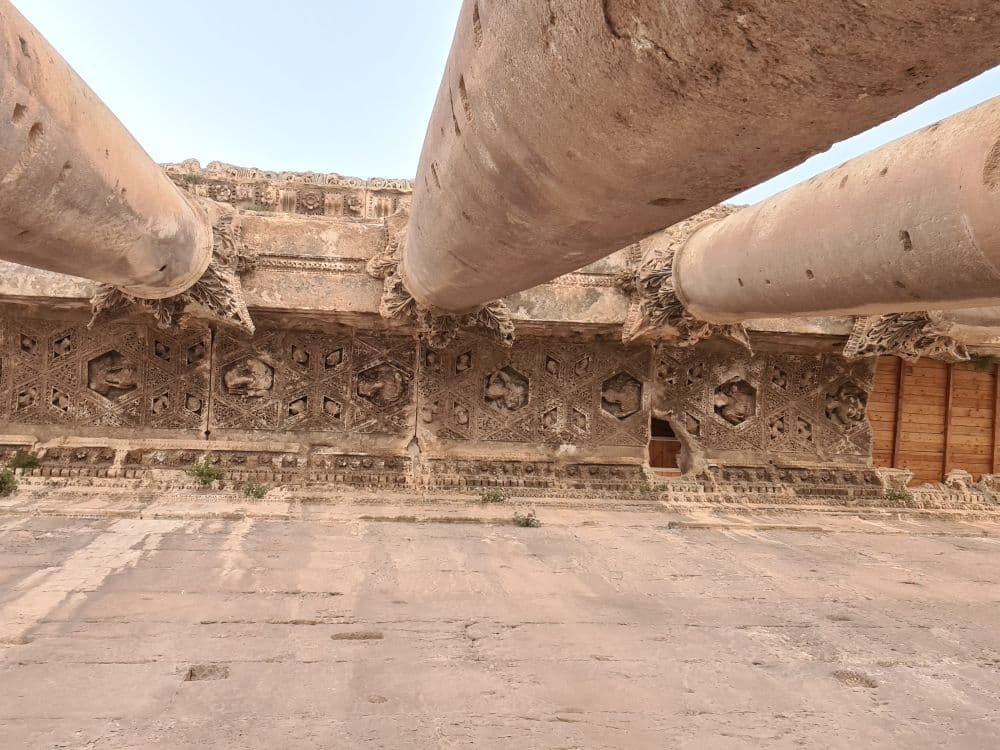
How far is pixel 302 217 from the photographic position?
606 centimetres

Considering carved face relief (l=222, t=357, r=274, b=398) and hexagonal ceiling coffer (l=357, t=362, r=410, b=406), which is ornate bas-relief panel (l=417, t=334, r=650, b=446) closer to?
hexagonal ceiling coffer (l=357, t=362, r=410, b=406)

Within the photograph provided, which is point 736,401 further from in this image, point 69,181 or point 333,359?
point 69,181

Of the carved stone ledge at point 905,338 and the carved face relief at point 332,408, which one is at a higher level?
the carved stone ledge at point 905,338

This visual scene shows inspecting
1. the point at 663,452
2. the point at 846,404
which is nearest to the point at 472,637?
the point at 663,452

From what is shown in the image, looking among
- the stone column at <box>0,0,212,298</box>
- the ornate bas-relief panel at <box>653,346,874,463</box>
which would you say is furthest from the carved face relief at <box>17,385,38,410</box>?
the ornate bas-relief panel at <box>653,346,874,463</box>

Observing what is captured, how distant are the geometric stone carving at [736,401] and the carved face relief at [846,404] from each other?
0.58 m

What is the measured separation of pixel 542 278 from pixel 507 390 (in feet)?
11.0

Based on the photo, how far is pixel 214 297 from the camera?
17.7 ft


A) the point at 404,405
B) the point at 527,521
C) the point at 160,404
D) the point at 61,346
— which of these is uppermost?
the point at 61,346

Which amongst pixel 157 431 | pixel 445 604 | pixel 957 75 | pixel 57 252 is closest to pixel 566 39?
pixel 957 75

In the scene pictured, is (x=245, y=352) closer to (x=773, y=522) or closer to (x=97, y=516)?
(x=97, y=516)

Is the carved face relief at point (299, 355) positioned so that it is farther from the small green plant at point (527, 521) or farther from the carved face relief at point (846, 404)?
the carved face relief at point (846, 404)

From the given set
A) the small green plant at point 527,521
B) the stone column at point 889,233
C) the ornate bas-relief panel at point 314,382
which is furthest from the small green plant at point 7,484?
the stone column at point 889,233

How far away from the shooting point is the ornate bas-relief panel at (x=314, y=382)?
6.33 m
